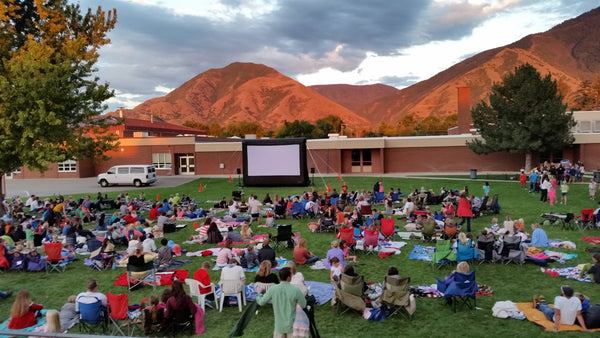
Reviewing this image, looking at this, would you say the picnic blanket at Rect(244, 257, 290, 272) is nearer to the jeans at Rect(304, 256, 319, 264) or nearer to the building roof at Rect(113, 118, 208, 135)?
the jeans at Rect(304, 256, 319, 264)

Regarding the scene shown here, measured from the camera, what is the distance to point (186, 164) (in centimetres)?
4584

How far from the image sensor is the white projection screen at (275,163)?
106 feet

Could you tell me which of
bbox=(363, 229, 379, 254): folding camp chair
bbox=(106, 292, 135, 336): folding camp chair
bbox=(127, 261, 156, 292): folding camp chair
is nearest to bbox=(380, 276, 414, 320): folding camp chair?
bbox=(363, 229, 379, 254): folding camp chair

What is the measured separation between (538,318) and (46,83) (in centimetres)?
1928

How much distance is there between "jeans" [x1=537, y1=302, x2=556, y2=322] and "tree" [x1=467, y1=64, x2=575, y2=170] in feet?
98.1

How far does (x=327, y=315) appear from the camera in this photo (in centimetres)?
809

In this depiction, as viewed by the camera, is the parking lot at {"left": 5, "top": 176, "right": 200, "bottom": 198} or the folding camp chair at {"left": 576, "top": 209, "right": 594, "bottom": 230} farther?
the parking lot at {"left": 5, "top": 176, "right": 200, "bottom": 198}

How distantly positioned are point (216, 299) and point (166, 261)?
11.4 feet

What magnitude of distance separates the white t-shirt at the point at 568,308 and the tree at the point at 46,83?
18134mm

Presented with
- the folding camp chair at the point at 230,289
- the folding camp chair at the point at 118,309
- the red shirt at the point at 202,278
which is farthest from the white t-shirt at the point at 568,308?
the folding camp chair at the point at 118,309

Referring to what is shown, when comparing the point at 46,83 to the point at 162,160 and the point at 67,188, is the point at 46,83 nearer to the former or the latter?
the point at 67,188

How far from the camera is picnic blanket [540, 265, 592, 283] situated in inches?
375

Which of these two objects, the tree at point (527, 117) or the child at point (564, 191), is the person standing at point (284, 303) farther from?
the tree at point (527, 117)

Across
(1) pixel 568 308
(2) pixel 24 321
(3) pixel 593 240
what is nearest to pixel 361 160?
(3) pixel 593 240
